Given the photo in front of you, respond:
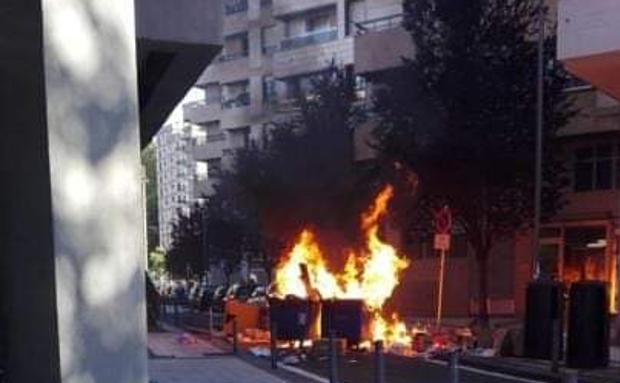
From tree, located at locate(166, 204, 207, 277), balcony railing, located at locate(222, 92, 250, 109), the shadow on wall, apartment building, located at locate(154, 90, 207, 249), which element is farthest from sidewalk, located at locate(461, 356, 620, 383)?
apartment building, located at locate(154, 90, 207, 249)

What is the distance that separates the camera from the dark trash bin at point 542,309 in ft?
38.0

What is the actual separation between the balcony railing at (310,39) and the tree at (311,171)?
55.3 feet

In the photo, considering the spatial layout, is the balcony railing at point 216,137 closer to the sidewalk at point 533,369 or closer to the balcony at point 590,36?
the sidewalk at point 533,369

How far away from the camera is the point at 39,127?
13.0ft

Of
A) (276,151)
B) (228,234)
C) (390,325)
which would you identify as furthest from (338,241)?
(228,234)

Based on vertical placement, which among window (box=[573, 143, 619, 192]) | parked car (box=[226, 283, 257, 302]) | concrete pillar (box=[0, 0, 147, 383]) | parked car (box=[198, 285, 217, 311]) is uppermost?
concrete pillar (box=[0, 0, 147, 383])

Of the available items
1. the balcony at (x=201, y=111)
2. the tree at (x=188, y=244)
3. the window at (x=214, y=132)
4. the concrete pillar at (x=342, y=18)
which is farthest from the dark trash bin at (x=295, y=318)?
the balcony at (x=201, y=111)

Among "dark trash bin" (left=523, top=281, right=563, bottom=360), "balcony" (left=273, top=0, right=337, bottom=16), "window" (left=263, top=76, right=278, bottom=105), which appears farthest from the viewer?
"balcony" (left=273, top=0, right=337, bottom=16)

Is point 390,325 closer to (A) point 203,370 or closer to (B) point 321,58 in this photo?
(A) point 203,370

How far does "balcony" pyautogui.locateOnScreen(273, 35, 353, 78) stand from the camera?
50562 millimetres

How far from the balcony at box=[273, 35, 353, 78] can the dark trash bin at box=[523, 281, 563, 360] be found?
3655 cm

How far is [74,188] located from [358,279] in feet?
52.0

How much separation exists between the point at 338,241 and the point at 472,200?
7.49 meters

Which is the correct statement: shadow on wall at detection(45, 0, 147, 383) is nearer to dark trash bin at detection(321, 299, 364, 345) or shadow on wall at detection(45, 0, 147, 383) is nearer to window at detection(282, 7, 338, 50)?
dark trash bin at detection(321, 299, 364, 345)
